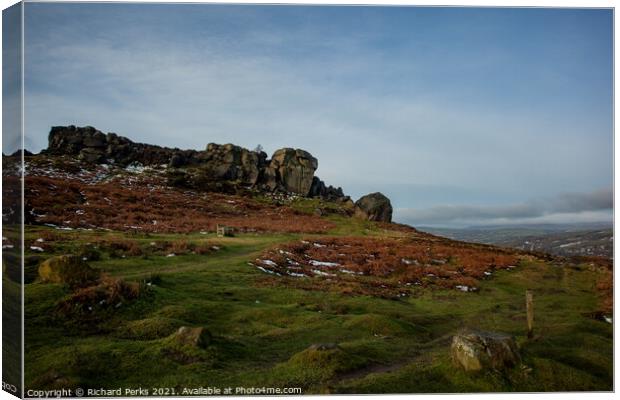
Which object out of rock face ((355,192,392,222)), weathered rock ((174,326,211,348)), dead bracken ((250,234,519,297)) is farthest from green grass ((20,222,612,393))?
rock face ((355,192,392,222))

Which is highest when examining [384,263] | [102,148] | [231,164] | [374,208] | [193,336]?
[102,148]

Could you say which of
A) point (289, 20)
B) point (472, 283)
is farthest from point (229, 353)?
point (289, 20)

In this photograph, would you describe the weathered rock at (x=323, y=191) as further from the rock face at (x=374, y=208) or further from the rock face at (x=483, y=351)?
the rock face at (x=483, y=351)

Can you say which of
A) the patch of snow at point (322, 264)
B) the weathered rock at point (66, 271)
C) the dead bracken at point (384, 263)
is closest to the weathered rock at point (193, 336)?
the weathered rock at point (66, 271)

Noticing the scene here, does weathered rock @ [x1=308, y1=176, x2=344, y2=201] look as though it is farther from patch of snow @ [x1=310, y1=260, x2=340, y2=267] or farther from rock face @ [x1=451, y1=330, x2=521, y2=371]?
rock face @ [x1=451, y1=330, x2=521, y2=371]

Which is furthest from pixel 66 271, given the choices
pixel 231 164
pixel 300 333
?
pixel 231 164

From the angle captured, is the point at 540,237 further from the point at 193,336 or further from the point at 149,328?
the point at 149,328

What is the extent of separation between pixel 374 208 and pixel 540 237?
6.61 m

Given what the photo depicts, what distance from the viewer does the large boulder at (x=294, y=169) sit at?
63.0ft

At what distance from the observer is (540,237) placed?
61.1 ft

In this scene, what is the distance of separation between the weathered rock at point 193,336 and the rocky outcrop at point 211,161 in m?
7.74

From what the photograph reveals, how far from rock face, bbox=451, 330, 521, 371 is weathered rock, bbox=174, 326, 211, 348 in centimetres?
687

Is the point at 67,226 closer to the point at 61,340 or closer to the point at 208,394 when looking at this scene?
the point at 61,340

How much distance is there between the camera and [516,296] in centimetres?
1702
